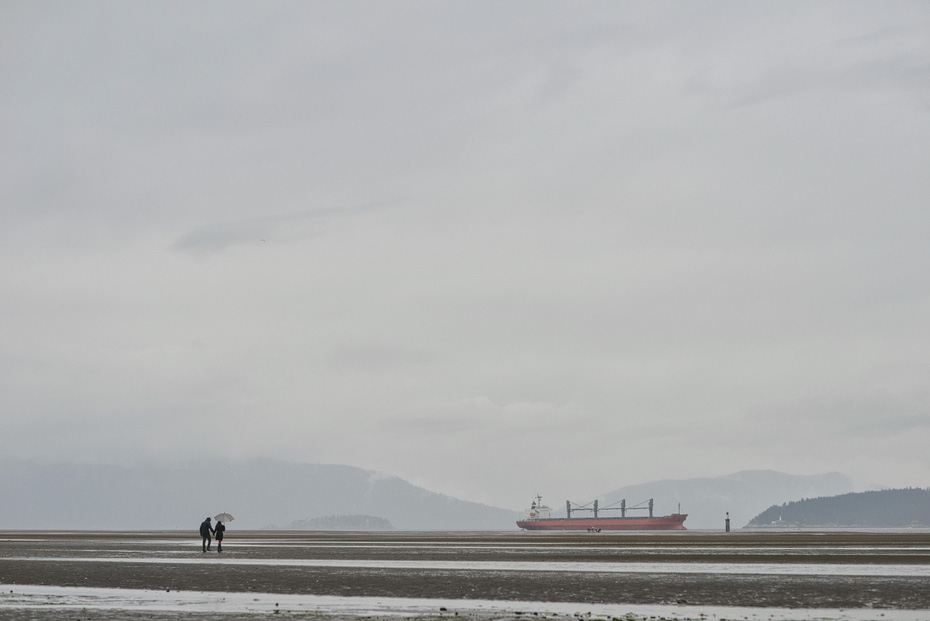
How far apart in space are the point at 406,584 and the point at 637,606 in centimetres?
1049

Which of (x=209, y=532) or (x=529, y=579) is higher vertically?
(x=209, y=532)

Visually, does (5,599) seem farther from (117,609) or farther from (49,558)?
(49,558)

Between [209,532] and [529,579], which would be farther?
[209,532]

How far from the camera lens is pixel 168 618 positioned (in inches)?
928

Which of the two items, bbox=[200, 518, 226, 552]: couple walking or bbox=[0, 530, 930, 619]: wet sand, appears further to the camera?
bbox=[200, 518, 226, 552]: couple walking

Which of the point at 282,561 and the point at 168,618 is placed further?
the point at 282,561

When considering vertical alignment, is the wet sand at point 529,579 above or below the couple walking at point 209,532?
below

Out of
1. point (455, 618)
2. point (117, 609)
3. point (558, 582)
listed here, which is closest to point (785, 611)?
point (455, 618)

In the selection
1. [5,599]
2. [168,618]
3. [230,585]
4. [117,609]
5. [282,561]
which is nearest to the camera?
[168,618]

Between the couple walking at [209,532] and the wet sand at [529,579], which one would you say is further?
the couple walking at [209,532]

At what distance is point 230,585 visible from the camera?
113 feet

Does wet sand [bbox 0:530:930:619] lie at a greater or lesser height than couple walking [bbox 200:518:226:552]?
lesser

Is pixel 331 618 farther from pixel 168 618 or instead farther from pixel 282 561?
pixel 282 561

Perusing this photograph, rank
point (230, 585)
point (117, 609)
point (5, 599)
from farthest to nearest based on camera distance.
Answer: point (230, 585) → point (5, 599) → point (117, 609)
